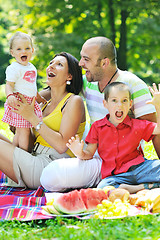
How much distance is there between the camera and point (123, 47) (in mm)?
15562

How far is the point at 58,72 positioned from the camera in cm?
477

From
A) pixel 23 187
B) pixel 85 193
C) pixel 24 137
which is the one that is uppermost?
pixel 24 137

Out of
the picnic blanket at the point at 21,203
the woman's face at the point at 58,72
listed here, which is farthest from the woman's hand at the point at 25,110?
the picnic blanket at the point at 21,203

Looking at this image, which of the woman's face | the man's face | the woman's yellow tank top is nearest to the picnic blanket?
the woman's yellow tank top

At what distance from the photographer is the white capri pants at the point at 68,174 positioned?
4.20 m

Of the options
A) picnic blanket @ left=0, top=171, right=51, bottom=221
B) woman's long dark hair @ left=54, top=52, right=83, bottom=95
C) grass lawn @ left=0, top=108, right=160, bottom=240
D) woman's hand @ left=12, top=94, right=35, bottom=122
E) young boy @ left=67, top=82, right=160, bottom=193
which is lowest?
picnic blanket @ left=0, top=171, right=51, bottom=221

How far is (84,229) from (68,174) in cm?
118

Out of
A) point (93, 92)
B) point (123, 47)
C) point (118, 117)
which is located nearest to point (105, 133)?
point (118, 117)

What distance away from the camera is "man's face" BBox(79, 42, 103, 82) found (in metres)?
4.79

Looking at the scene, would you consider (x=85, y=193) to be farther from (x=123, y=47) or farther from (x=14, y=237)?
(x=123, y=47)

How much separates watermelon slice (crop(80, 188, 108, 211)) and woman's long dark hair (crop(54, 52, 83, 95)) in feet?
5.26

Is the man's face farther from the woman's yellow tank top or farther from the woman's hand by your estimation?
the woman's hand

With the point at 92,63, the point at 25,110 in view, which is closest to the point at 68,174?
the point at 25,110

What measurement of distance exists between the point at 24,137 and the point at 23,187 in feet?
1.92
